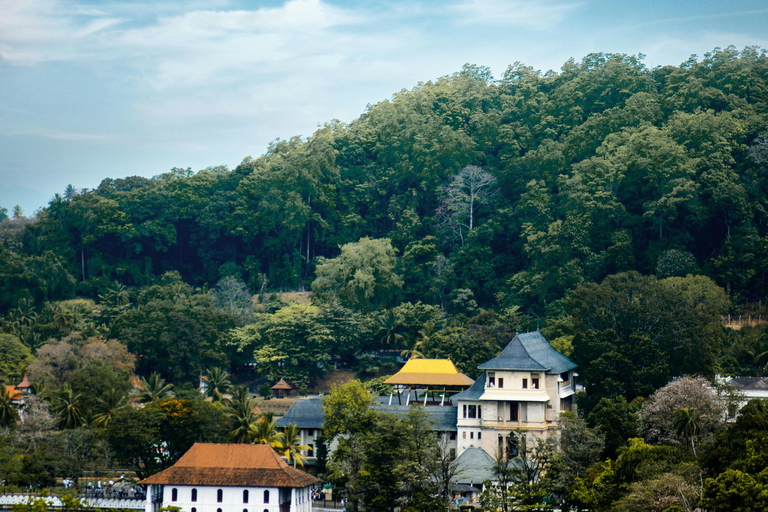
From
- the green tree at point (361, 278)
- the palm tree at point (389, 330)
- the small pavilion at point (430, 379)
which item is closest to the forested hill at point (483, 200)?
the green tree at point (361, 278)

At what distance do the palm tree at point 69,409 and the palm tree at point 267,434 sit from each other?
1146 cm

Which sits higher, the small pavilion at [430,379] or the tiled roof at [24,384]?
the small pavilion at [430,379]

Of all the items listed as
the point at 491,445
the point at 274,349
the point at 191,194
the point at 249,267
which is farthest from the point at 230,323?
the point at 491,445

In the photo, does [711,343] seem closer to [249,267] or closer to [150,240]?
[249,267]

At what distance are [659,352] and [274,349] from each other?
32.8m

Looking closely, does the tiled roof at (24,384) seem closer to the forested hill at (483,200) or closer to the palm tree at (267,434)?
the forested hill at (483,200)

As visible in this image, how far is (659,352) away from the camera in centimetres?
5616

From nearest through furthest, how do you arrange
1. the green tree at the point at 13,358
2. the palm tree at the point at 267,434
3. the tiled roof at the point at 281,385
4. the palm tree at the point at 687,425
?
1. the palm tree at the point at 687,425
2. the palm tree at the point at 267,434
3. the tiled roof at the point at 281,385
4. the green tree at the point at 13,358

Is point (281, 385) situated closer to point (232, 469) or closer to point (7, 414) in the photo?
point (7, 414)

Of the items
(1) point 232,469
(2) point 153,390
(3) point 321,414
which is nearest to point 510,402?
(3) point 321,414

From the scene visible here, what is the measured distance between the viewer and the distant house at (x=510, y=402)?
57.1 metres

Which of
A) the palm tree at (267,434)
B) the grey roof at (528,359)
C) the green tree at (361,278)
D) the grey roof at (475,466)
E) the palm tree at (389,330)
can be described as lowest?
the grey roof at (475,466)

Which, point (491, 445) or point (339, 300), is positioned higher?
point (339, 300)

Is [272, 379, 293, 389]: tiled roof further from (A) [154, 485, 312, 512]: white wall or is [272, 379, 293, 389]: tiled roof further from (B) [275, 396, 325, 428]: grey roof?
(A) [154, 485, 312, 512]: white wall
